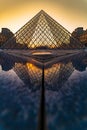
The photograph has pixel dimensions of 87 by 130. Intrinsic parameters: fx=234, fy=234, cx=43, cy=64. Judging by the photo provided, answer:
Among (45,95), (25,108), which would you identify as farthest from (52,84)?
(25,108)

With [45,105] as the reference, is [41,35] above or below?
above

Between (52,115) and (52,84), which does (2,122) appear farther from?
(52,84)

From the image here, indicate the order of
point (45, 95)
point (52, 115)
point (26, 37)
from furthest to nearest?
point (26, 37) < point (45, 95) < point (52, 115)

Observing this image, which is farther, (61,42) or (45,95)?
(61,42)

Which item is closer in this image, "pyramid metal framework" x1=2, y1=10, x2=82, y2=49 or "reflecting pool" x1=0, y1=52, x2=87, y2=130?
"reflecting pool" x1=0, y1=52, x2=87, y2=130

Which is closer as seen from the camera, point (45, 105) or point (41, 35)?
point (45, 105)

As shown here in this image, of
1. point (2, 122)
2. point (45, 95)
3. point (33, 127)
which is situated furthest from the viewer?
point (45, 95)

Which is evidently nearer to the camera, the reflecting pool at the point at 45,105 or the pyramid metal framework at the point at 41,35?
the reflecting pool at the point at 45,105

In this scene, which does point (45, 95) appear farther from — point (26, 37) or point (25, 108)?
point (26, 37)
